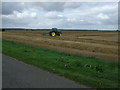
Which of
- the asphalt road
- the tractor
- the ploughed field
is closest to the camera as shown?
the asphalt road

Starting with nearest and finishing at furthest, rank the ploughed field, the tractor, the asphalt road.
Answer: the asphalt road, the ploughed field, the tractor

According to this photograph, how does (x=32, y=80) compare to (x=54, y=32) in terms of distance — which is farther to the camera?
(x=54, y=32)

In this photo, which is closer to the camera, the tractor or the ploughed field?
the ploughed field

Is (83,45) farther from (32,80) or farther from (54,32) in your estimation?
(54,32)

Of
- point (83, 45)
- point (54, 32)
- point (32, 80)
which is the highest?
point (54, 32)

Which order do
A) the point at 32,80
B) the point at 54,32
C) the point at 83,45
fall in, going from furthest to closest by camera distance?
the point at 54,32 < the point at 83,45 < the point at 32,80

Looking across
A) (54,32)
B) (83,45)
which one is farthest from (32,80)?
(54,32)

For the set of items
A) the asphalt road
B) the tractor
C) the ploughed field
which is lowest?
the asphalt road

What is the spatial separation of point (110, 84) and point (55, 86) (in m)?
2.13

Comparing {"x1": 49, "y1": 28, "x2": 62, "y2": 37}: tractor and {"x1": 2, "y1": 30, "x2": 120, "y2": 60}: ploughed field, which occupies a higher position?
{"x1": 49, "y1": 28, "x2": 62, "y2": 37}: tractor

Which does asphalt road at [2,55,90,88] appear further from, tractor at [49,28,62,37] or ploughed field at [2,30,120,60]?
tractor at [49,28,62,37]

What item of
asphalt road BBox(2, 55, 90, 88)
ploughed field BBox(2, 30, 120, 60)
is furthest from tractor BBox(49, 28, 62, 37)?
asphalt road BBox(2, 55, 90, 88)

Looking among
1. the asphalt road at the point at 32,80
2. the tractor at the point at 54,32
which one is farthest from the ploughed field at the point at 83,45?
the asphalt road at the point at 32,80

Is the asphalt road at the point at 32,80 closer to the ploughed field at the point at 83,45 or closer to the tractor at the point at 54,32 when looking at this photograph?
the ploughed field at the point at 83,45
